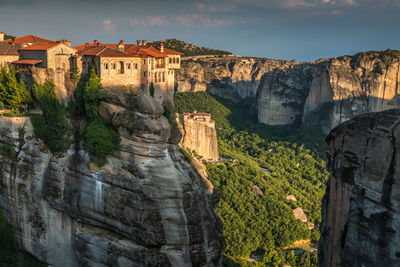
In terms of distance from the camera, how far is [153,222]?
24469 millimetres

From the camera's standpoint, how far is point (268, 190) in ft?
174

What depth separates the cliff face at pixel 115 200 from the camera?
24.7 m

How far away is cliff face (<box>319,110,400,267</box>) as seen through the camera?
1325 cm

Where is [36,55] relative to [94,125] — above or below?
above

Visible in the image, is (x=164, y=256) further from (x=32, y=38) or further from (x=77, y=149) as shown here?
(x=32, y=38)

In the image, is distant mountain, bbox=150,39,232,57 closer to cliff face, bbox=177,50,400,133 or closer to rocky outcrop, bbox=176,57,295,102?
rocky outcrop, bbox=176,57,295,102

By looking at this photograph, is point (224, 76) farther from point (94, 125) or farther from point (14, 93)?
point (94, 125)

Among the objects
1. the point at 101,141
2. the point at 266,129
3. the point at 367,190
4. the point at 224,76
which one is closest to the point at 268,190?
the point at 101,141

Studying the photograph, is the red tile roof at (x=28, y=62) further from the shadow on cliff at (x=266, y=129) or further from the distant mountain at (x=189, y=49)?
the distant mountain at (x=189, y=49)

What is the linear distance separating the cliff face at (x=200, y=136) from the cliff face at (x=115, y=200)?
2532cm

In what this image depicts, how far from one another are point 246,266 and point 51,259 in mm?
17286

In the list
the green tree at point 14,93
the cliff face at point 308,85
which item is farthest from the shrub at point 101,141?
the cliff face at point 308,85

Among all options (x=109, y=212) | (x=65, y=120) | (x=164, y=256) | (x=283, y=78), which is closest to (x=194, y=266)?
(x=164, y=256)

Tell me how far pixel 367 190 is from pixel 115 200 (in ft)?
50.9
